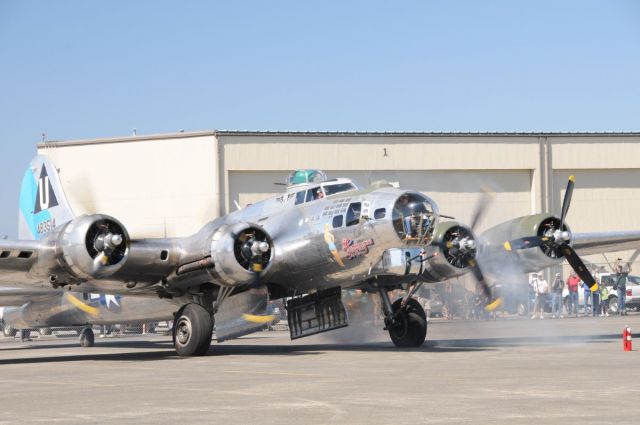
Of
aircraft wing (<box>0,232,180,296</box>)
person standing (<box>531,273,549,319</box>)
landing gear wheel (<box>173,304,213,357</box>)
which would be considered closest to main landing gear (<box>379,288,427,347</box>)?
landing gear wheel (<box>173,304,213,357</box>)

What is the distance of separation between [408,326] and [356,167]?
34.6 metres

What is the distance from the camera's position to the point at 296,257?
71.6 feet

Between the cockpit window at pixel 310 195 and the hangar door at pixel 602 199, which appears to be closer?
the cockpit window at pixel 310 195

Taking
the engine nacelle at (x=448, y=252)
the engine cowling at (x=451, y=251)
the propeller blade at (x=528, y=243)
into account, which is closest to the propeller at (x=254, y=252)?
the engine nacelle at (x=448, y=252)

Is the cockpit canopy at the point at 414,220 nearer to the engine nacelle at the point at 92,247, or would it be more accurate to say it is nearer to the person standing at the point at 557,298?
the engine nacelle at the point at 92,247

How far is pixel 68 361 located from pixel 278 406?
11.7m

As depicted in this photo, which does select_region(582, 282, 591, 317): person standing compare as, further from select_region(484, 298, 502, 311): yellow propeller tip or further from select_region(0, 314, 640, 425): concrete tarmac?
select_region(0, 314, 640, 425): concrete tarmac

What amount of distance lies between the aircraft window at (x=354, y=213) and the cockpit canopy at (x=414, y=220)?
3.26 ft

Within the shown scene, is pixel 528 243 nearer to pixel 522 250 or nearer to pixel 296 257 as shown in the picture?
pixel 522 250

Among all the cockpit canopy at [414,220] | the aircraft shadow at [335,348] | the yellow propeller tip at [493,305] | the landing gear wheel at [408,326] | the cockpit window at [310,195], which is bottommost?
the aircraft shadow at [335,348]

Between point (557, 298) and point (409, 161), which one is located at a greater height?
point (409, 161)

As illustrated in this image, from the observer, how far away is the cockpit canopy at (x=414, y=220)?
66.1 feet

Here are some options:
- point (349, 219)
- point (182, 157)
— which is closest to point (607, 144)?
point (182, 157)

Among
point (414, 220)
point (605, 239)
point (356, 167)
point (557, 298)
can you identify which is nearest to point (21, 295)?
point (414, 220)
